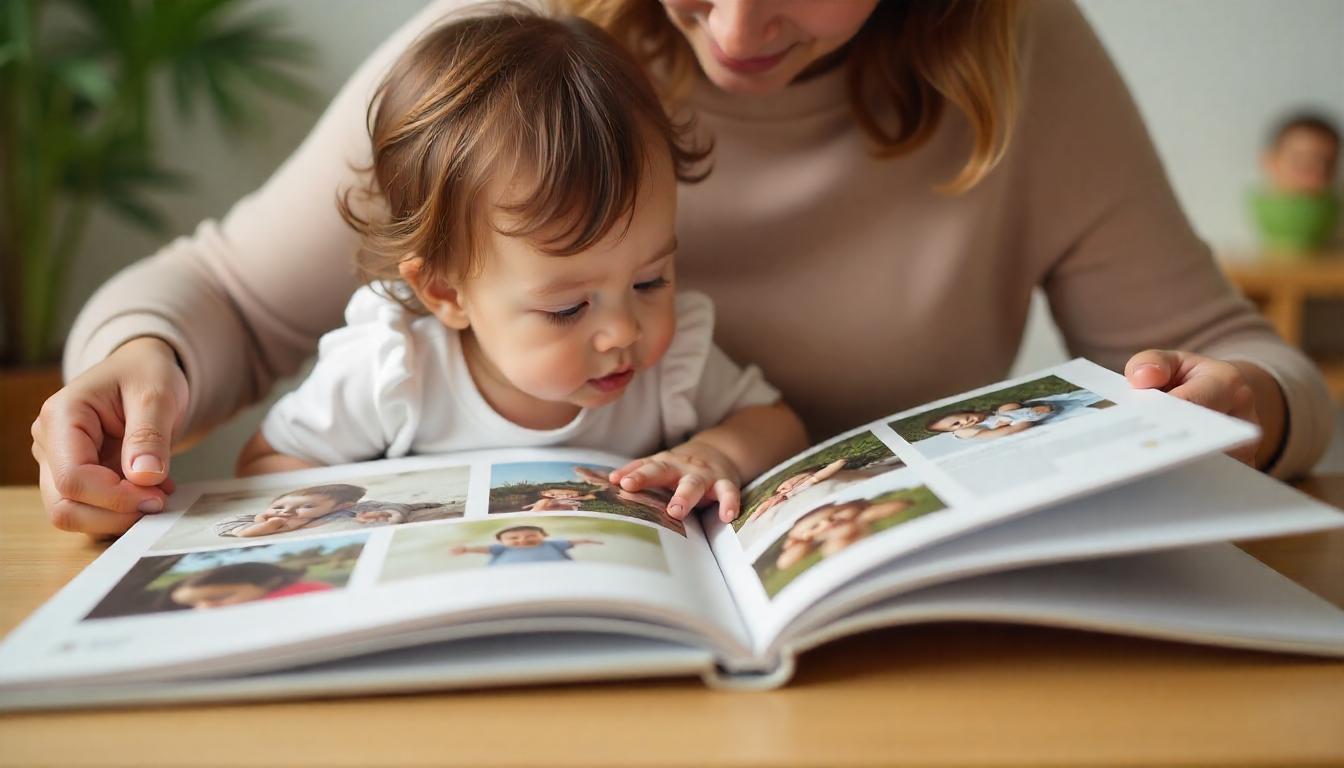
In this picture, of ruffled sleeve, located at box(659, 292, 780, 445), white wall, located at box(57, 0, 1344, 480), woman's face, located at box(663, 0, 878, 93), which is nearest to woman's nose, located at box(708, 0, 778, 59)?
woman's face, located at box(663, 0, 878, 93)

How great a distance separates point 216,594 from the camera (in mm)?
683

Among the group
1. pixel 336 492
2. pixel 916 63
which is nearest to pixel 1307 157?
pixel 916 63

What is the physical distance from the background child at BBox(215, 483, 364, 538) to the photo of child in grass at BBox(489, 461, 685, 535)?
0.10m

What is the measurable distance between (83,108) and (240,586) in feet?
7.35

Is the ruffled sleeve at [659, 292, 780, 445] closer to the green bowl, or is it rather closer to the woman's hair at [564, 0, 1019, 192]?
the woman's hair at [564, 0, 1019, 192]

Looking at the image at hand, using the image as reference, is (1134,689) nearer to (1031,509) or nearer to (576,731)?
(1031,509)

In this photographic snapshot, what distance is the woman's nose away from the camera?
91cm

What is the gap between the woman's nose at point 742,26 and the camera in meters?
0.91

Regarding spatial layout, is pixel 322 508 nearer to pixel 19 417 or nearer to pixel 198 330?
pixel 198 330

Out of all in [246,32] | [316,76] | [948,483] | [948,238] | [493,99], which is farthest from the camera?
[316,76]

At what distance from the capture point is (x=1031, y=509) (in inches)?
25.2

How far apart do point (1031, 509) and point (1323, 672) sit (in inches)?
7.2

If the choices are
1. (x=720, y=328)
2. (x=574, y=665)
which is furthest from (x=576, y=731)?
(x=720, y=328)

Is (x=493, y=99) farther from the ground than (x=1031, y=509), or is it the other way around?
(x=493, y=99)
